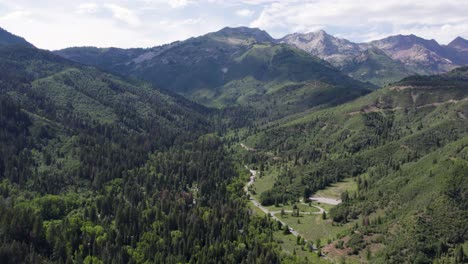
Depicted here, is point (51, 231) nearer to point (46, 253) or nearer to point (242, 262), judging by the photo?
point (46, 253)

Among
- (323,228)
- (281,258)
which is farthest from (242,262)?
(323,228)

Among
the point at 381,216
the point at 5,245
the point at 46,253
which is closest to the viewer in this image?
the point at 5,245

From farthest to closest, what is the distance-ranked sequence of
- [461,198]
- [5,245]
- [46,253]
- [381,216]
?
[381,216] → [461,198] → [46,253] → [5,245]

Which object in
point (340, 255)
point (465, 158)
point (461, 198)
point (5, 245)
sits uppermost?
point (465, 158)

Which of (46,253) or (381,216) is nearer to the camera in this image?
(46,253)

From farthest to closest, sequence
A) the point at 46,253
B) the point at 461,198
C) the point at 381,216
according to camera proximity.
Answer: the point at 381,216
the point at 461,198
the point at 46,253

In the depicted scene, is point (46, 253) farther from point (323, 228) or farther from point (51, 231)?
point (323, 228)

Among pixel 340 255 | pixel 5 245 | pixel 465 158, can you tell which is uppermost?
pixel 465 158

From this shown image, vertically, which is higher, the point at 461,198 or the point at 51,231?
the point at 461,198

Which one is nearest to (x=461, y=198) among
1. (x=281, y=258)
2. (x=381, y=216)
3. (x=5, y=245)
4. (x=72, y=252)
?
(x=381, y=216)
